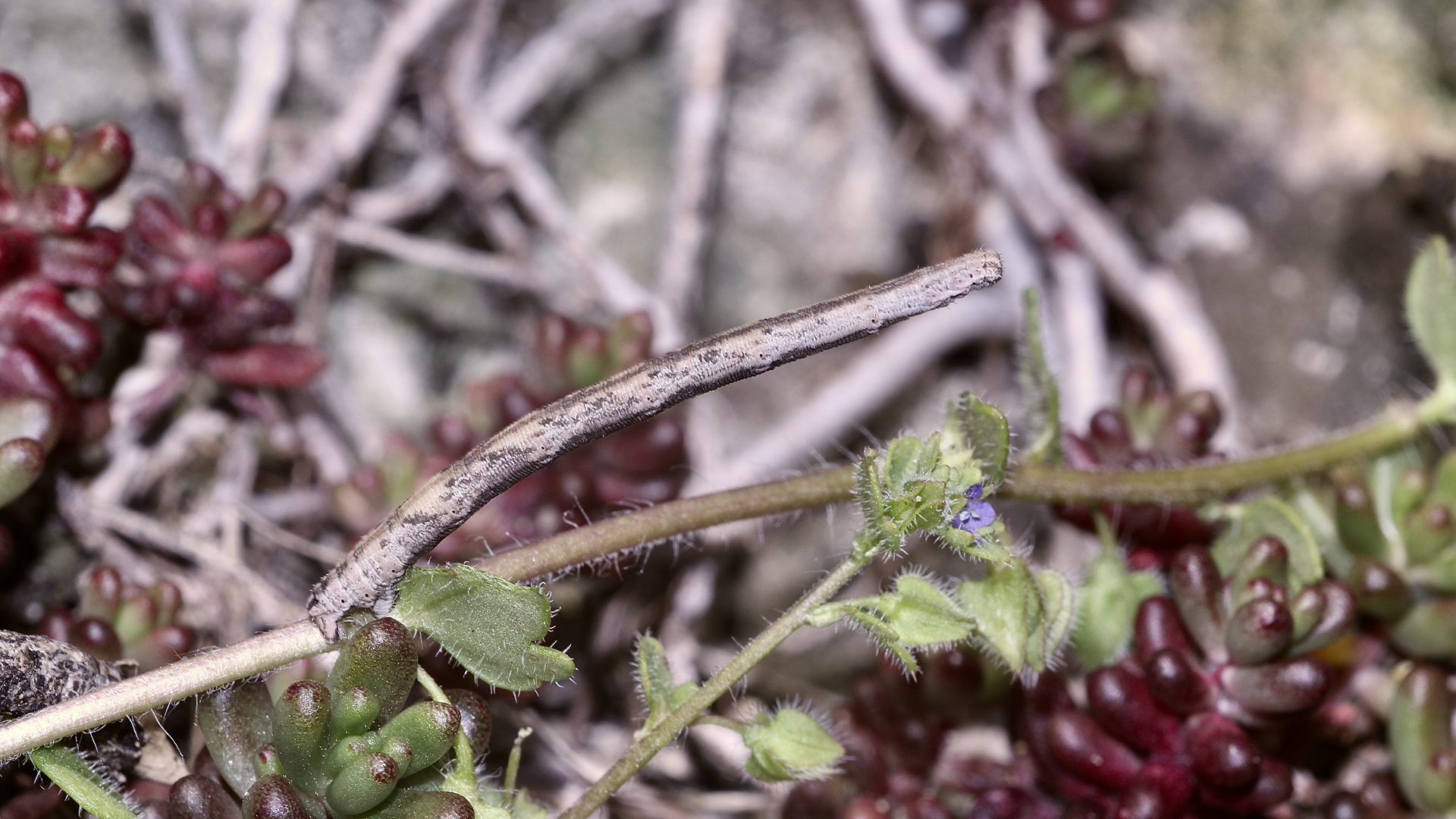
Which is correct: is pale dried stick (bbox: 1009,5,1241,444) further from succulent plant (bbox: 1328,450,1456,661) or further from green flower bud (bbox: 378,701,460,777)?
green flower bud (bbox: 378,701,460,777)

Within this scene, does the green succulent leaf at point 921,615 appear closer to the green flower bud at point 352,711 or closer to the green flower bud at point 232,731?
the green flower bud at point 352,711

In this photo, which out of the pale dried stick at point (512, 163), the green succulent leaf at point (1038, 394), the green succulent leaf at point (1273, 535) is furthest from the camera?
the pale dried stick at point (512, 163)

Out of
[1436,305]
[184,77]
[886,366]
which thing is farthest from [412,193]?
[1436,305]

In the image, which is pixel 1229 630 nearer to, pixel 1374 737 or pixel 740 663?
pixel 1374 737

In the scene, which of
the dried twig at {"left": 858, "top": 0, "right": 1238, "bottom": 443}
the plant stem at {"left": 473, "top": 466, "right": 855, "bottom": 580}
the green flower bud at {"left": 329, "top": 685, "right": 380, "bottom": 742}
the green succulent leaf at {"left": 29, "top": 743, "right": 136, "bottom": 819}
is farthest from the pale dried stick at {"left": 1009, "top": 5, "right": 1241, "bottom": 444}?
the green succulent leaf at {"left": 29, "top": 743, "right": 136, "bottom": 819}

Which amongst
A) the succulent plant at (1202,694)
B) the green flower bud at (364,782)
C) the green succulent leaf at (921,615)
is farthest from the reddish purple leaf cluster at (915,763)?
the green flower bud at (364,782)

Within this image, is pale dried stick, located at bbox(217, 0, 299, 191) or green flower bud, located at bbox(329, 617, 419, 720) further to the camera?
pale dried stick, located at bbox(217, 0, 299, 191)
